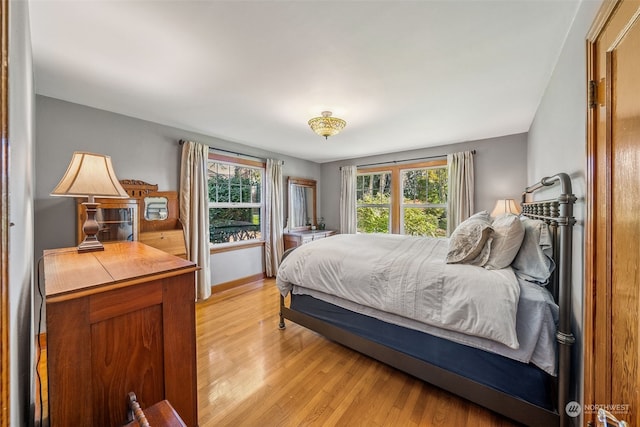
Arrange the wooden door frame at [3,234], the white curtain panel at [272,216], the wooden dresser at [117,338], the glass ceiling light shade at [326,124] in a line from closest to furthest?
1. the wooden door frame at [3,234]
2. the wooden dresser at [117,338]
3. the glass ceiling light shade at [326,124]
4. the white curtain panel at [272,216]

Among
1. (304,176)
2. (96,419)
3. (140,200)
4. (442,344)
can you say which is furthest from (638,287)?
(304,176)

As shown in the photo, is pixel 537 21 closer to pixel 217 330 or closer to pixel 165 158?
pixel 217 330

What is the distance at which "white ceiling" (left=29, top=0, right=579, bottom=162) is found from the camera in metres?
1.37

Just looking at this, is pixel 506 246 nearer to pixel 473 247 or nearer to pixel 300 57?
pixel 473 247

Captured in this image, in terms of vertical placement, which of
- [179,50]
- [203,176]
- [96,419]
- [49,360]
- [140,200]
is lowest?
[96,419]

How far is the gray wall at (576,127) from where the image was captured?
1.20 m

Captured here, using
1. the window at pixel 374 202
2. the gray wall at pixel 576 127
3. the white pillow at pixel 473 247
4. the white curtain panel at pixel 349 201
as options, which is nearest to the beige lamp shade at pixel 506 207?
the gray wall at pixel 576 127

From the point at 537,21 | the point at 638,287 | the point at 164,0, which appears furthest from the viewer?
the point at 537,21

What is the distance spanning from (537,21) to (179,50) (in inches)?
86.3

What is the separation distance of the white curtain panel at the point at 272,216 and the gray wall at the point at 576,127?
365 centimetres

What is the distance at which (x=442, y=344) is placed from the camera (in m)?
1.64

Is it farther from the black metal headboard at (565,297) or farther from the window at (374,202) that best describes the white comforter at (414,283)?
the window at (374,202)

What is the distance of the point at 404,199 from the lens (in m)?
4.73

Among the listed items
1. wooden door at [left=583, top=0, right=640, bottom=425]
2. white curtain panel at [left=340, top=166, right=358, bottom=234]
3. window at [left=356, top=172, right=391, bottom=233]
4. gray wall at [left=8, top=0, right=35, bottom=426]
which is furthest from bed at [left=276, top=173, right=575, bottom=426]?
white curtain panel at [left=340, top=166, right=358, bottom=234]
